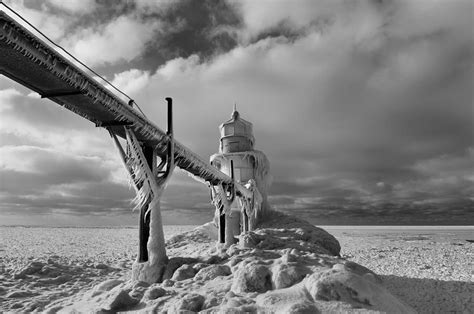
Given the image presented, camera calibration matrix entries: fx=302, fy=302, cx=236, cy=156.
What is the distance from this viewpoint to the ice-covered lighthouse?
1952 centimetres

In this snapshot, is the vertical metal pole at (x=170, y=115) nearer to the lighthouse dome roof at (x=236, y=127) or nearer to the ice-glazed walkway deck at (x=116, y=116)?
the ice-glazed walkway deck at (x=116, y=116)

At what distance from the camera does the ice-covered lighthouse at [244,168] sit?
19516 mm

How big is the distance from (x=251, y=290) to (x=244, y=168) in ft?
49.5

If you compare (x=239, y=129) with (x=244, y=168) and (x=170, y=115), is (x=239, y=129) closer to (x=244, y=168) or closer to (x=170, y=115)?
(x=244, y=168)

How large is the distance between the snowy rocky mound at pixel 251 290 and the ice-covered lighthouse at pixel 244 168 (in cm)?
1154

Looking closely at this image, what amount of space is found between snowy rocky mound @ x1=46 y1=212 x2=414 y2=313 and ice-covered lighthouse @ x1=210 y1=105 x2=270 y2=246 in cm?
1154

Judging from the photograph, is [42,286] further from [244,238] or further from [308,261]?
[308,261]

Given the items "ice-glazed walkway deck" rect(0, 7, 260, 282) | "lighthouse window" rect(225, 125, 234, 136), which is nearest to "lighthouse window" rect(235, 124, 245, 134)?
"lighthouse window" rect(225, 125, 234, 136)

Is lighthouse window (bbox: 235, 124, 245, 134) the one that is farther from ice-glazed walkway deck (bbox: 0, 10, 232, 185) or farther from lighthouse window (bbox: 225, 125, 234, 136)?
ice-glazed walkway deck (bbox: 0, 10, 232, 185)

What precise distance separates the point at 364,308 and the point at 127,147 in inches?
235

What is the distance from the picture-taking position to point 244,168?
2052 centimetres

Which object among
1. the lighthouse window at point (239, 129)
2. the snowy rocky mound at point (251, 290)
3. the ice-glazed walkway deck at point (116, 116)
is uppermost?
the lighthouse window at point (239, 129)

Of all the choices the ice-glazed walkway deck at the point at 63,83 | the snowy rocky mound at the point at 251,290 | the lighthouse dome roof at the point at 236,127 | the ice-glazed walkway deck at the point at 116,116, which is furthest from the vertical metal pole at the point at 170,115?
the lighthouse dome roof at the point at 236,127

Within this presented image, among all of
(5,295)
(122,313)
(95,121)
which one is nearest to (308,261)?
(122,313)
